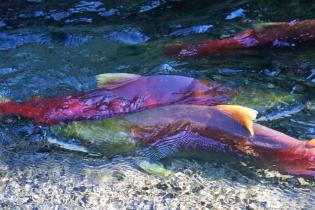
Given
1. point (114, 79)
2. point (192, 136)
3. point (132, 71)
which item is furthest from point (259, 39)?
point (192, 136)

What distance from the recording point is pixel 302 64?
4996 mm

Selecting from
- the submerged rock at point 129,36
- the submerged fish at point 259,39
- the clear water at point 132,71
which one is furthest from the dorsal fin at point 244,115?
the submerged rock at point 129,36

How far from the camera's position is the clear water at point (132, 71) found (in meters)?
3.55

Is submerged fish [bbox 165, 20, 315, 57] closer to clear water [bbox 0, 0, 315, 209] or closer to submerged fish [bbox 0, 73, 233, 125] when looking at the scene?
clear water [bbox 0, 0, 315, 209]

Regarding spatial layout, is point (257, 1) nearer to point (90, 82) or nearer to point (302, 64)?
point (302, 64)

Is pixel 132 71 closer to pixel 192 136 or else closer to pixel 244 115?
pixel 192 136

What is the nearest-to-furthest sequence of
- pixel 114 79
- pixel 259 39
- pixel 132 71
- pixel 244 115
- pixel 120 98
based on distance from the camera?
pixel 244 115 → pixel 120 98 → pixel 114 79 → pixel 132 71 → pixel 259 39

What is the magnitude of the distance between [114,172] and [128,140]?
287 millimetres

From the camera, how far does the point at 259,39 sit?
5.15m

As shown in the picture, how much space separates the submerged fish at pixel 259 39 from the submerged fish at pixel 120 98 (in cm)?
65

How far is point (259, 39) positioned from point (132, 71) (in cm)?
126

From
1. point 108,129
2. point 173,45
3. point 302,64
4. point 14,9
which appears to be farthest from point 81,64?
point 302,64

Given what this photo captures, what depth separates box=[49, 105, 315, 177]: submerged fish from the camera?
3625 millimetres


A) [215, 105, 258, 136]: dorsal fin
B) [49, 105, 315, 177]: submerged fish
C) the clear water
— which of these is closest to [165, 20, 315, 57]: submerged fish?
the clear water
